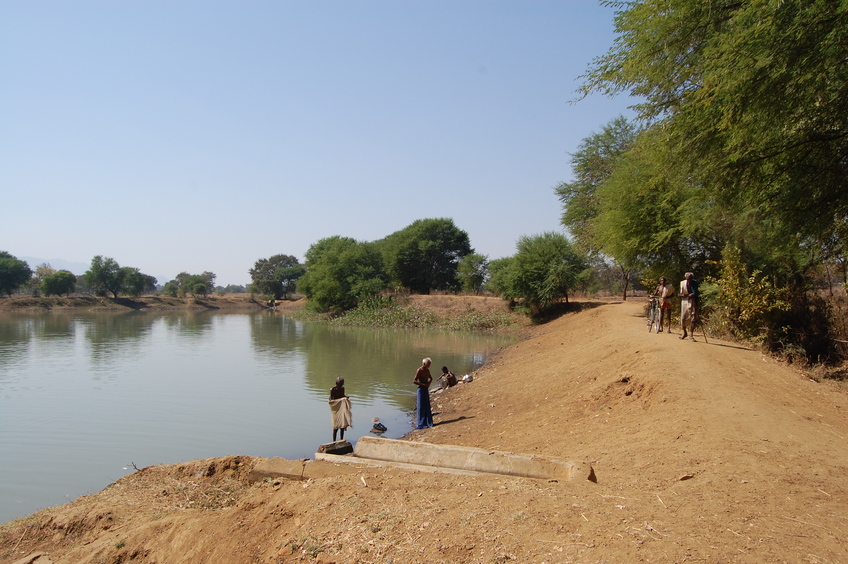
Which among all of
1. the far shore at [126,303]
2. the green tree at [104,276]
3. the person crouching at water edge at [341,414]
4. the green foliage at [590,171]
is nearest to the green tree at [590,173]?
the green foliage at [590,171]

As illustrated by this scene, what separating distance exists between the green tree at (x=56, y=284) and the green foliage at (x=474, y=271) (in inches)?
2549

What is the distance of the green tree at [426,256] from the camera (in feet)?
218

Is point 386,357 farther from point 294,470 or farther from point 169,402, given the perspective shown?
point 294,470

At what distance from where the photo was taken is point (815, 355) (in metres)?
13.4

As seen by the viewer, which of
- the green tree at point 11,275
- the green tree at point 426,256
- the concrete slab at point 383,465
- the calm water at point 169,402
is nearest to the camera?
the concrete slab at point 383,465

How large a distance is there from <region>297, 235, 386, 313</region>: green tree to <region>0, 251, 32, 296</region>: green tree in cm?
4755

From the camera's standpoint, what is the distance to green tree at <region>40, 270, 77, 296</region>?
81.9m

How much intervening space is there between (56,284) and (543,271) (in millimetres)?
79212

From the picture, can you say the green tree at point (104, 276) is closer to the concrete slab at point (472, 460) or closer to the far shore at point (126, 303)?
the far shore at point (126, 303)

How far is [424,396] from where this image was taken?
12352 millimetres

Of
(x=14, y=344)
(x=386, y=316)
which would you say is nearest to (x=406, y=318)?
(x=386, y=316)

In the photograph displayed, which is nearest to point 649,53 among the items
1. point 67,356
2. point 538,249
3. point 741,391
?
point 741,391

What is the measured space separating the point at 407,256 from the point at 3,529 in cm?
6002

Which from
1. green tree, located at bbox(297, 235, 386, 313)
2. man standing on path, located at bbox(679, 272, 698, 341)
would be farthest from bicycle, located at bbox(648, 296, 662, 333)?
green tree, located at bbox(297, 235, 386, 313)
